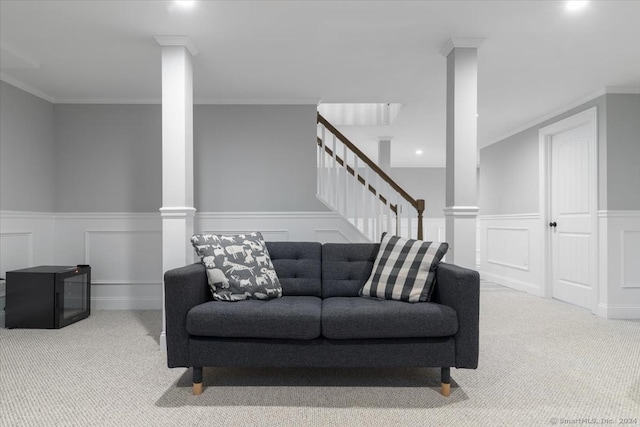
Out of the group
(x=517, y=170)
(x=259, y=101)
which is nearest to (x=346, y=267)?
(x=259, y=101)

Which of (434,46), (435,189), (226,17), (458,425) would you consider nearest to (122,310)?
(226,17)

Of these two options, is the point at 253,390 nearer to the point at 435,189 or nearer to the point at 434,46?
the point at 434,46

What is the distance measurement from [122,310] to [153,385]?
2.30 metres

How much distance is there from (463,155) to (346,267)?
1.25m

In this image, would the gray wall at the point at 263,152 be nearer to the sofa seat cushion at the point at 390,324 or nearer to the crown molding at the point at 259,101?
the crown molding at the point at 259,101

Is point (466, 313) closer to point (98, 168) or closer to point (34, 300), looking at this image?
point (34, 300)

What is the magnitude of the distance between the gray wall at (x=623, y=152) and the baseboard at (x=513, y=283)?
1614 mm

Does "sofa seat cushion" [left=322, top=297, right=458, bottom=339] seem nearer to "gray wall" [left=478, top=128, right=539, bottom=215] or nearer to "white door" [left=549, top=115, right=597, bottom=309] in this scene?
"white door" [left=549, top=115, right=597, bottom=309]

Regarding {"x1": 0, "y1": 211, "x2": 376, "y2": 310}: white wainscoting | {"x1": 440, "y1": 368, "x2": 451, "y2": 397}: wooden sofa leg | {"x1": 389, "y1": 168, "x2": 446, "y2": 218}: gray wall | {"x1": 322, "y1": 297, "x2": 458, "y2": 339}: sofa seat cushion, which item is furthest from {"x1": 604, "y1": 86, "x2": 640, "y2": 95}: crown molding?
{"x1": 389, "y1": 168, "x2": 446, "y2": 218}: gray wall

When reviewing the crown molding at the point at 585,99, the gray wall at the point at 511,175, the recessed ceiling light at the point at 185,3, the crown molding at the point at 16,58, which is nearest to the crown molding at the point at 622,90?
the crown molding at the point at 585,99

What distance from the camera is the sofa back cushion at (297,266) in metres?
2.74

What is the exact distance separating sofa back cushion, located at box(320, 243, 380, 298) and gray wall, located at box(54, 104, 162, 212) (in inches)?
98.8

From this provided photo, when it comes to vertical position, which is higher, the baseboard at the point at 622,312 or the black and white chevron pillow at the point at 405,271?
the black and white chevron pillow at the point at 405,271

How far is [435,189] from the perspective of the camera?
9.39m
